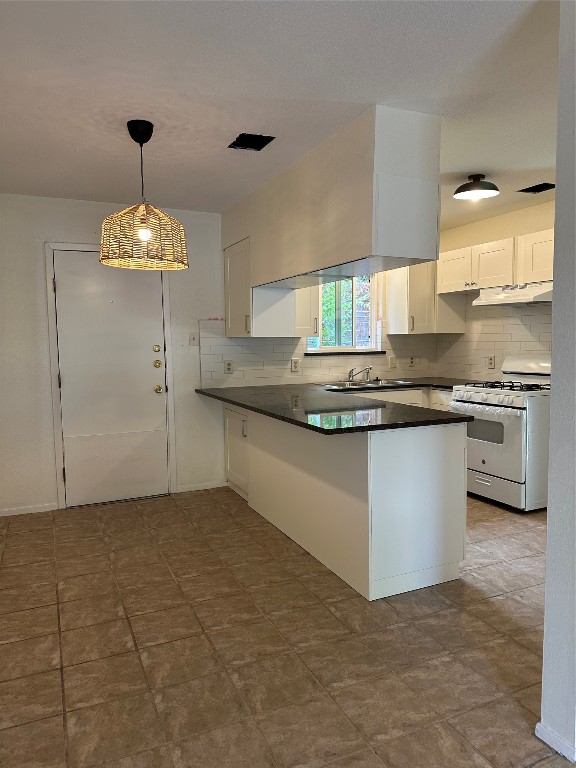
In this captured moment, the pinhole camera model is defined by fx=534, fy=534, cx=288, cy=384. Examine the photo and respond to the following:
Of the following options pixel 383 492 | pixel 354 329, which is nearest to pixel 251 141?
pixel 383 492

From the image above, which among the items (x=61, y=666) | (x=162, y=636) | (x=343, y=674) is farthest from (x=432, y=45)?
(x=61, y=666)

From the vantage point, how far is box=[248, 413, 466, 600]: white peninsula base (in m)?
2.61

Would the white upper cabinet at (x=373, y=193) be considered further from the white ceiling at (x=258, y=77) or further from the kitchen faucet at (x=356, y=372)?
the kitchen faucet at (x=356, y=372)

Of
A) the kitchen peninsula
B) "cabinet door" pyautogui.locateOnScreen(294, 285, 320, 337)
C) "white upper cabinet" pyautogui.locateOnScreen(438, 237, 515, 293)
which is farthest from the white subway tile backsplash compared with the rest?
the kitchen peninsula

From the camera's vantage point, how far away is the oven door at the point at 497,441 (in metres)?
3.82

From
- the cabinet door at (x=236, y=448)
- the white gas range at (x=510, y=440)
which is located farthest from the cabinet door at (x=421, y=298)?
the cabinet door at (x=236, y=448)

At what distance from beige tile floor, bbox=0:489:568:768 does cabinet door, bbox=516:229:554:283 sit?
6.26 feet

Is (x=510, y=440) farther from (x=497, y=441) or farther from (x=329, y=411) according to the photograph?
(x=329, y=411)

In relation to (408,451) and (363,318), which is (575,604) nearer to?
(408,451)

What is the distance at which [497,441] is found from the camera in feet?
13.1

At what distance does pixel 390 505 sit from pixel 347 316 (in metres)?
2.81

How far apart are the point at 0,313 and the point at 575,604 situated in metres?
3.93

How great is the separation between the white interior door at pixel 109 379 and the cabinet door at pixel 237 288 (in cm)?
56

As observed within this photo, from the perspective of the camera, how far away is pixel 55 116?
249 cm
